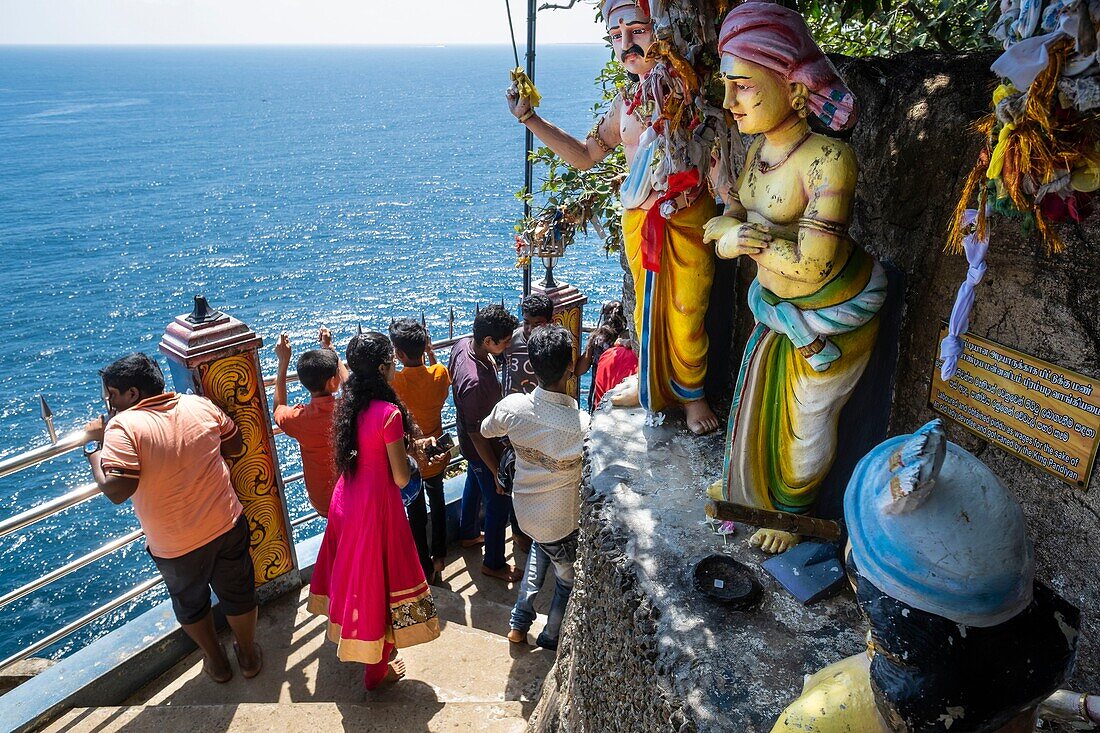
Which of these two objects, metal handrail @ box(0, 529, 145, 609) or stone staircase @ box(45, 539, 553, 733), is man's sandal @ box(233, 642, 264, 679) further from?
metal handrail @ box(0, 529, 145, 609)

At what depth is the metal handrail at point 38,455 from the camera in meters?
3.68

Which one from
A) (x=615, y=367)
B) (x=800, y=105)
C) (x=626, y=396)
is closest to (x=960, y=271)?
(x=800, y=105)

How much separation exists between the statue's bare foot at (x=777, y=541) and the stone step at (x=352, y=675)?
1847 mm

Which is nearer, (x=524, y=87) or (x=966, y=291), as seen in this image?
(x=966, y=291)

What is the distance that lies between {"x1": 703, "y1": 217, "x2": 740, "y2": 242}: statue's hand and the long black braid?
171cm

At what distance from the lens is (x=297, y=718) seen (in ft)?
12.5

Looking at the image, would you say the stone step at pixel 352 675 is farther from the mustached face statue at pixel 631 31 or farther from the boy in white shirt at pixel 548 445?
the mustached face statue at pixel 631 31

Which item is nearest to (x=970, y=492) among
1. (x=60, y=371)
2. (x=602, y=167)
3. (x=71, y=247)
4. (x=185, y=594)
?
(x=185, y=594)

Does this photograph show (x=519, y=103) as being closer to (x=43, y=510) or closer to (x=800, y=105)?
(x=800, y=105)

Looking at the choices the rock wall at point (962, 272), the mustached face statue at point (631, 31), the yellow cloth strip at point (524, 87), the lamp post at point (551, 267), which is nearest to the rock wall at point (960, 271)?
the rock wall at point (962, 272)

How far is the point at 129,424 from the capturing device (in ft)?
12.1

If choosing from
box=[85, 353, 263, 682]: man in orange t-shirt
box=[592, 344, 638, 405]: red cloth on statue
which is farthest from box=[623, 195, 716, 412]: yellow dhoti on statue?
box=[85, 353, 263, 682]: man in orange t-shirt

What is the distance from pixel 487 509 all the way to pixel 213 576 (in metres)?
1.72

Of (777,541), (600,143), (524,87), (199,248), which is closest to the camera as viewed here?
(777,541)
